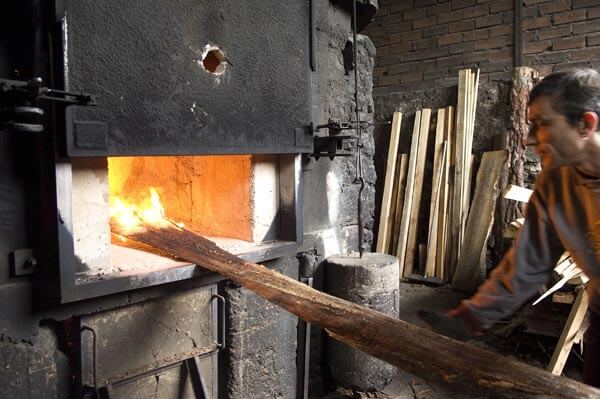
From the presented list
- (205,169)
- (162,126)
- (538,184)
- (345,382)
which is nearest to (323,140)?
(205,169)

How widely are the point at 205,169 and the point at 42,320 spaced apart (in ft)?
4.22

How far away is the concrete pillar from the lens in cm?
275

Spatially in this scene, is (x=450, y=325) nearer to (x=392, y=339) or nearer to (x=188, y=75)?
(x=392, y=339)

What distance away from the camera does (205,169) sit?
275cm

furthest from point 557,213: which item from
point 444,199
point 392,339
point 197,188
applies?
point 444,199

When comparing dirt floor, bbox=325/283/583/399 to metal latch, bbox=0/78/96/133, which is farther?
dirt floor, bbox=325/283/583/399

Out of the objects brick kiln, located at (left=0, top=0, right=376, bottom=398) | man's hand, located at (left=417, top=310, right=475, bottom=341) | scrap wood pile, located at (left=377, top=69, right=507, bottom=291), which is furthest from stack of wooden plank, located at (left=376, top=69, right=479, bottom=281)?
man's hand, located at (left=417, top=310, right=475, bottom=341)

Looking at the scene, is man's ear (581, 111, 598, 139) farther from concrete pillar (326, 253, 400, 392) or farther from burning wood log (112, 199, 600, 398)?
concrete pillar (326, 253, 400, 392)

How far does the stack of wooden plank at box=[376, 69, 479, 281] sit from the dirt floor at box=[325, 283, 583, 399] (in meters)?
0.56

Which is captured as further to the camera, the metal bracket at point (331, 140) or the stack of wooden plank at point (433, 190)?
the stack of wooden plank at point (433, 190)

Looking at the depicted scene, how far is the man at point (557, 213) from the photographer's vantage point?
4.54ft

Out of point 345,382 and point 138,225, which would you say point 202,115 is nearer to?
point 138,225

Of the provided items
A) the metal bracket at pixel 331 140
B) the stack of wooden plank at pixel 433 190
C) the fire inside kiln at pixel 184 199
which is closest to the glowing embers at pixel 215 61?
the fire inside kiln at pixel 184 199

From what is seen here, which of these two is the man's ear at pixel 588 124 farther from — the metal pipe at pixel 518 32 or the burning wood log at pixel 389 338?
the metal pipe at pixel 518 32
